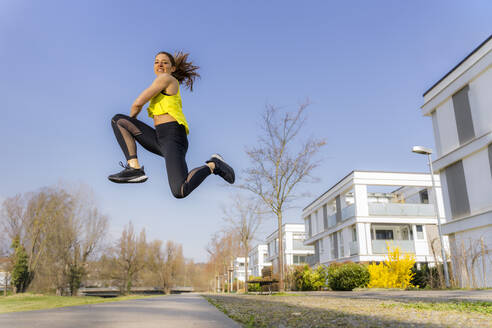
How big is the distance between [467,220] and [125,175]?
55.2 feet

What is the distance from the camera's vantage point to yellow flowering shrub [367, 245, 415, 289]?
51.5ft

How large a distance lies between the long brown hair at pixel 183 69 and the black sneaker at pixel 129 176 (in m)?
1.01

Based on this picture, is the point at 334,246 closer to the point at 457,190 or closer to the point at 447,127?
the point at 457,190

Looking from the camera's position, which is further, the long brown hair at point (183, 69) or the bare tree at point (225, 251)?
the bare tree at point (225, 251)

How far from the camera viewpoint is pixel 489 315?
3.79 m

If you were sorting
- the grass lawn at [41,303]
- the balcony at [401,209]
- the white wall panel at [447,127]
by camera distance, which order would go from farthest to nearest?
the balcony at [401,209]
the white wall panel at [447,127]
the grass lawn at [41,303]

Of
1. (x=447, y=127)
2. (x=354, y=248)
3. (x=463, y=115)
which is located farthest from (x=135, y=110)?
(x=354, y=248)

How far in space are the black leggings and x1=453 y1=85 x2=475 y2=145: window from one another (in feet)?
54.7

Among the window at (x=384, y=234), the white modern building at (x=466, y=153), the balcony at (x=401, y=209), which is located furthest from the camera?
the window at (x=384, y=234)

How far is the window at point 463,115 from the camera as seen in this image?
16.1 metres

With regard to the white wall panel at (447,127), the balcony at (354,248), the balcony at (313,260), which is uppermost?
the white wall panel at (447,127)

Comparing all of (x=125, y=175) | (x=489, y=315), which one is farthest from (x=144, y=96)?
(x=489, y=315)

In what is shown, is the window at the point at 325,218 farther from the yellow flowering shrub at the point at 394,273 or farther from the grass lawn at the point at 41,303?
the grass lawn at the point at 41,303

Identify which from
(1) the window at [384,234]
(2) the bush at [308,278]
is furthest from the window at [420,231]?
(2) the bush at [308,278]
